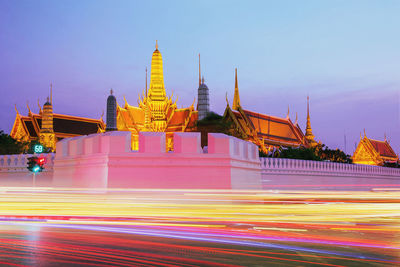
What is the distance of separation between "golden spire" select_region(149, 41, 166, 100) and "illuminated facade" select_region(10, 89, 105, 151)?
735cm

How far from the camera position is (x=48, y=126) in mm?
57906

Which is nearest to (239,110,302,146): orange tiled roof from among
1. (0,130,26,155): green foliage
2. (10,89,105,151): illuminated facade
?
(10,89,105,151): illuminated facade

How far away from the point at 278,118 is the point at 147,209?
157ft

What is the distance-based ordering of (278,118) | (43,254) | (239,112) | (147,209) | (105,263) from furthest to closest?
(278,118) < (239,112) < (147,209) < (43,254) < (105,263)

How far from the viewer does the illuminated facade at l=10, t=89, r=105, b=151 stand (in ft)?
189

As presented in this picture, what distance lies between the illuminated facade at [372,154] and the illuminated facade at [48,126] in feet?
108

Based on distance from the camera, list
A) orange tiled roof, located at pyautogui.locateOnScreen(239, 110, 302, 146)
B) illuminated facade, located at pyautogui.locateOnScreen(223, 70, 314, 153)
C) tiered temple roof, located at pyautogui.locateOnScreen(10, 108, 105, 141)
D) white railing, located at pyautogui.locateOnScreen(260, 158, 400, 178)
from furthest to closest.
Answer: tiered temple roof, located at pyautogui.locateOnScreen(10, 108, 105, 141), orange tiled roof, located at pyautogui.locateOnScreen(239, 110, 302, 146), illuminated facade, located at pyautogui.locateOnScreen(223, 70, 314, 153), white railing, located at pyautogui.locateOnScreen(260, 158, 400, 178)

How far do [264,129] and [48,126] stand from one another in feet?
78.7

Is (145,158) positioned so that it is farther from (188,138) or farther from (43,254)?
(43,254)

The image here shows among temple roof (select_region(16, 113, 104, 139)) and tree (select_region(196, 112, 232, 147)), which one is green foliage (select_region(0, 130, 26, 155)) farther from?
temple roof (select_region(16, 113, 104, 139))

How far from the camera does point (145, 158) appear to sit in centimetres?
1173

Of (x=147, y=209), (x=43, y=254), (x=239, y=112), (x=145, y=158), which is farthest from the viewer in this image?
(x=239, y=112)

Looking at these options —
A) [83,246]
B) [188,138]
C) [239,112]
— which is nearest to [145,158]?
[188,138]

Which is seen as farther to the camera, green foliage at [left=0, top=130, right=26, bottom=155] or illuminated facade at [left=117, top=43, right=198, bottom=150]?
illuminated facade at [left=117, top=43, right=198, bottom=150]
